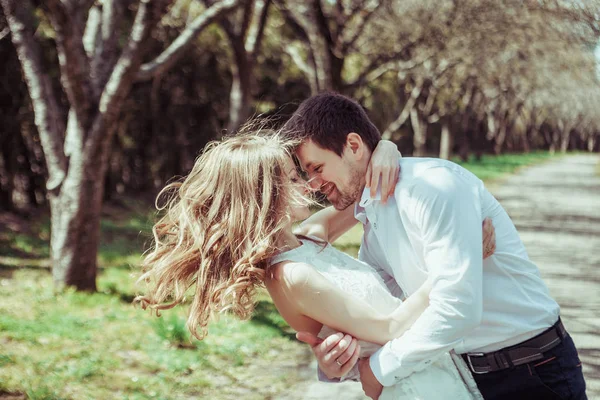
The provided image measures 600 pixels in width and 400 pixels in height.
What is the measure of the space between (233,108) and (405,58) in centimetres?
991

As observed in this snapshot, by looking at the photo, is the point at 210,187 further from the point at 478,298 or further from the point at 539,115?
the point at 539,115

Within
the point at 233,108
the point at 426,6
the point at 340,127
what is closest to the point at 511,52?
the point at 426,6

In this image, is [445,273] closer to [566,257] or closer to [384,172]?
[384,172]

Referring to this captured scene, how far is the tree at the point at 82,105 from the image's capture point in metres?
6.58

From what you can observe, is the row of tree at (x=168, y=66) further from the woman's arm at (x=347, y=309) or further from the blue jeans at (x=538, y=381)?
the blue jeans at (x=538, y=381)

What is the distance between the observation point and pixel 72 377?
487 cm

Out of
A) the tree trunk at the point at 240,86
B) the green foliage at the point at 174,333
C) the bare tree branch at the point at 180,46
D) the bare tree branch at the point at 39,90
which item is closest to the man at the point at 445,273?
the green foliage at the point at 174,333

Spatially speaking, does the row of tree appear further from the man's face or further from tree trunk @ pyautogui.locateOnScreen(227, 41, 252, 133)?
the man's face

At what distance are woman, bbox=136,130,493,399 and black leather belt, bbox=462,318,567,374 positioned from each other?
118 mm

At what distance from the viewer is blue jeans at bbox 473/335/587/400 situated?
7.95 ft

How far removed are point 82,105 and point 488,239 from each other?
5.38 metres

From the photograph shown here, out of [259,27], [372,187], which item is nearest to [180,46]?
[372,187]

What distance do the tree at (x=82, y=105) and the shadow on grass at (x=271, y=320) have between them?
192 centimetres

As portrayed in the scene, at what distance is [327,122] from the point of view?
263 cm
